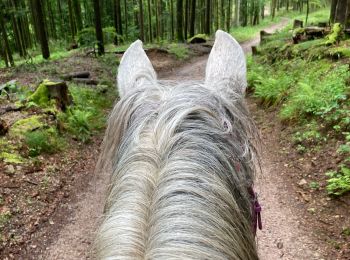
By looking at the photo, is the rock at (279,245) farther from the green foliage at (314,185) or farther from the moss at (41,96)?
the moss at (41,96)

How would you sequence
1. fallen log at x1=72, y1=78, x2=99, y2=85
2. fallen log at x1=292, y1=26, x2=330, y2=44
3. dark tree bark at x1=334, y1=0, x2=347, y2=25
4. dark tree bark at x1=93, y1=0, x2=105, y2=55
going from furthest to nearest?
dark tree bark at x1=93, y1=0, x2=105, y2=55, fallen log at x1=292, y1=26, x2=330, y2=44, dark tree bark at x1=334, y1=0, x2=347, y2=25, fallen log at x1=72, y1=78, x2=99, y2=85

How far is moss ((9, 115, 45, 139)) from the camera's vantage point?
705cm

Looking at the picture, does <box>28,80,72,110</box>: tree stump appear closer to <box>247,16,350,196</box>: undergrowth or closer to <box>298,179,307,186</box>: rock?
<box>247,16,350,196</box>: undergrowth

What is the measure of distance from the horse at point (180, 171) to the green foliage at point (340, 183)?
11.0 feet

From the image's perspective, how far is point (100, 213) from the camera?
15.7ft

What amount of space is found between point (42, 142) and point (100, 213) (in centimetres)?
276

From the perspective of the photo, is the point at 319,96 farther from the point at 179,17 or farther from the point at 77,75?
the point at 179,17

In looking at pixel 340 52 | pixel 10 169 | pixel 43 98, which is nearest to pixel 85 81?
pixel 43 98

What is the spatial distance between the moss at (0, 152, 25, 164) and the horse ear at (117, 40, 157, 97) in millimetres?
4438

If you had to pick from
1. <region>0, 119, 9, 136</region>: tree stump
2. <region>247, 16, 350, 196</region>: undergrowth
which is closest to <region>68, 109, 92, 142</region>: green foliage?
<region>0, 119, 9, 136</region>: tree stump

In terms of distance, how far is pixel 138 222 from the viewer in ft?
4.13

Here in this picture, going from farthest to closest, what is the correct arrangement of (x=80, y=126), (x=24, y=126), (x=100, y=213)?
(x=80, y=126)
(x=24, y=126)
(x=100, y=213)

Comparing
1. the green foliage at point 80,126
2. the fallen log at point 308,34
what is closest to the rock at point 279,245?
the green foliage at point 80,126

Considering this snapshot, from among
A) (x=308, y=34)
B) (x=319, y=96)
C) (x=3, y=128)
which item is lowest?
(x=3, y=128)
